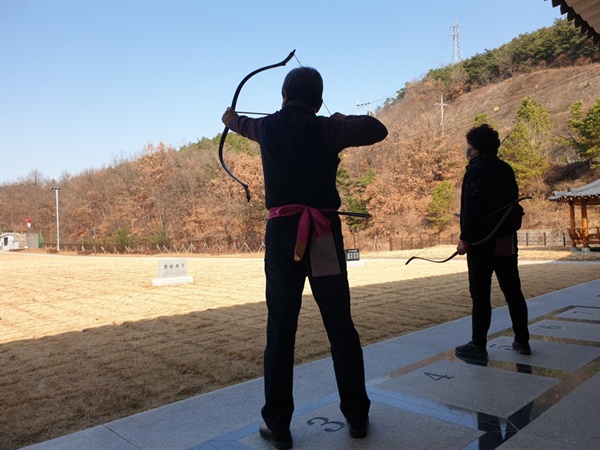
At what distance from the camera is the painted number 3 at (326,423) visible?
7.34ft

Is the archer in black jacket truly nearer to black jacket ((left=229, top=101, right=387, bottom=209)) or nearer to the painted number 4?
the painted number 4

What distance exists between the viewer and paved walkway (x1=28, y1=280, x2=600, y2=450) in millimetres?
2100

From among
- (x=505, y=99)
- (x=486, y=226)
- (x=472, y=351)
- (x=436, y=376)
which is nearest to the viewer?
(x=436, y=376)

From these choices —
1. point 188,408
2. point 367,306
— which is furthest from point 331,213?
point 367,306

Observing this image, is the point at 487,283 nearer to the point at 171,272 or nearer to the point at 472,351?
the point at 472,351

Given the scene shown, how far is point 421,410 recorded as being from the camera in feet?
8.00

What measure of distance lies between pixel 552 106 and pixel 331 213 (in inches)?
2317

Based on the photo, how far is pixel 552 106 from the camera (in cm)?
5194

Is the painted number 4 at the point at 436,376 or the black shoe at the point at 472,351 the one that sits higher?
the black shoe at the point at 472,351

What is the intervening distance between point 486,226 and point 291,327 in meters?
1.89

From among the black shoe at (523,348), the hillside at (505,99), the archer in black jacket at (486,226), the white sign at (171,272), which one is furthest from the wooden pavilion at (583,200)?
the hillside at (505,99)

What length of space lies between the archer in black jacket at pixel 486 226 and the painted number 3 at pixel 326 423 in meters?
1.59

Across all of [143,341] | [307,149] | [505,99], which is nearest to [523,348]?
[307,149]

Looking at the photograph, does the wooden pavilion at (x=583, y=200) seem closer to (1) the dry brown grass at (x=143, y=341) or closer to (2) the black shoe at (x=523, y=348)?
(1) the dry brown grass at (x=143, y=341)
